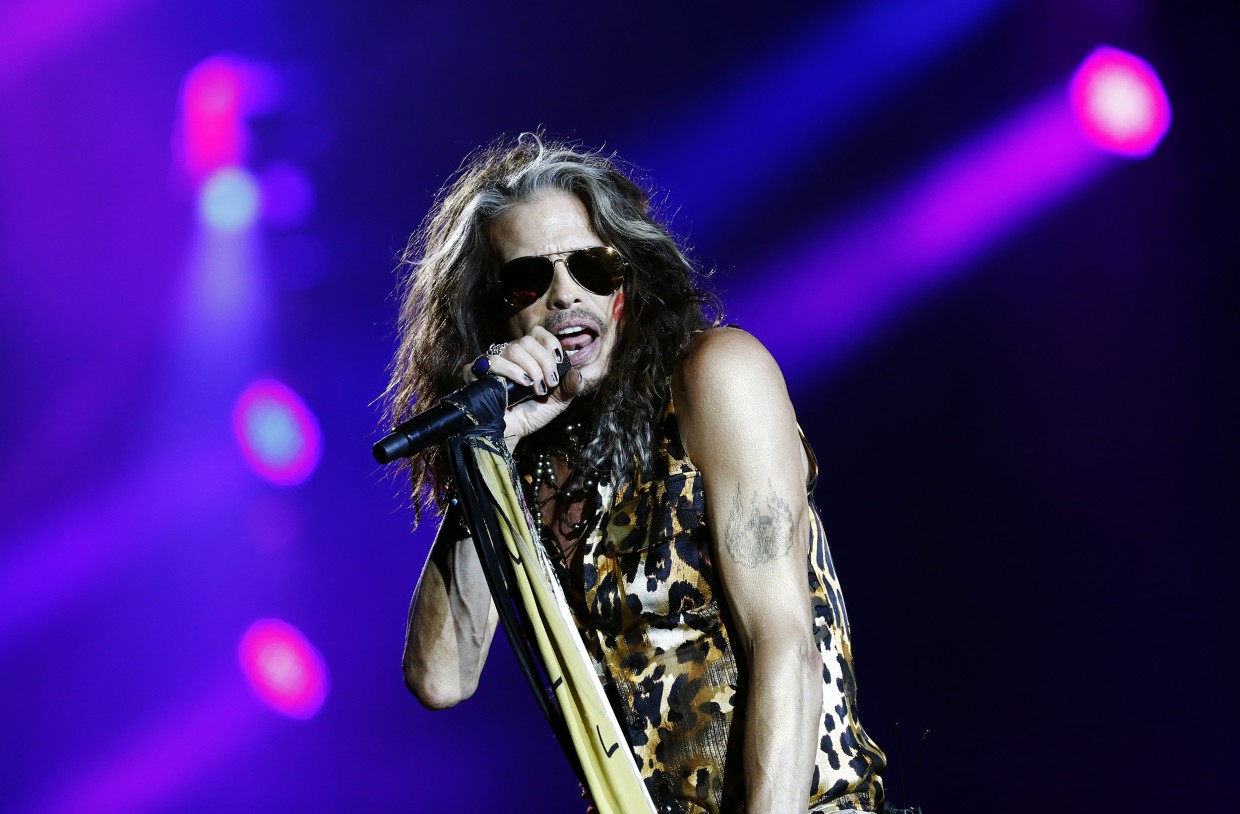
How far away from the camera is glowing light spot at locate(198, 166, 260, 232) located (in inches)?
185

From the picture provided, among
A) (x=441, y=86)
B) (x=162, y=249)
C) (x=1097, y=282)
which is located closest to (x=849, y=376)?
(x=1097, y=282)

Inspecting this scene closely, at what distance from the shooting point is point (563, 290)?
8.21ft

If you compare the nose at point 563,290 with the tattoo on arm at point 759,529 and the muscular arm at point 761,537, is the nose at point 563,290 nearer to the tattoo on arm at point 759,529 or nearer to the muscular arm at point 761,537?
the muscular arm at point 761,537

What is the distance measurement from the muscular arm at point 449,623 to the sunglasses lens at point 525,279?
0.49m

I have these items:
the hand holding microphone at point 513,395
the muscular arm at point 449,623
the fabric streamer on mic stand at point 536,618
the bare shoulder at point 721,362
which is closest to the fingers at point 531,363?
the hand holding microphone at point 513,395

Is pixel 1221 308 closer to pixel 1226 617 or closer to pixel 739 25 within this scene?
pixel 1226 617

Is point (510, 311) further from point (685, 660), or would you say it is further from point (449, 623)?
point (685, 660)

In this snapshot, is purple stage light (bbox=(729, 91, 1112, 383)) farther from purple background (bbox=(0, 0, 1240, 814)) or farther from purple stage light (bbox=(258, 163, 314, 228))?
purple stage light (bbox=(258, 163, 314, 228))

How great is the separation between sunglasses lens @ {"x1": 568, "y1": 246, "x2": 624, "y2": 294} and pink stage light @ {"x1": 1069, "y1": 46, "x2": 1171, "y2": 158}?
220 cm

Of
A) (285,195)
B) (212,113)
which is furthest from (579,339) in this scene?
(212,113)

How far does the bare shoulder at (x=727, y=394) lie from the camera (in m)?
2.07

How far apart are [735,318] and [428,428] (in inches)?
103

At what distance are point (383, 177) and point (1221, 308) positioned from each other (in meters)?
3.07

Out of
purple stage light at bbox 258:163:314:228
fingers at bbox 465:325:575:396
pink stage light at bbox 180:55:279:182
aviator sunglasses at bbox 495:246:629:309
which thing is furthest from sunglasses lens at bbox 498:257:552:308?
pink stage light at bbox 180:55:279:182
